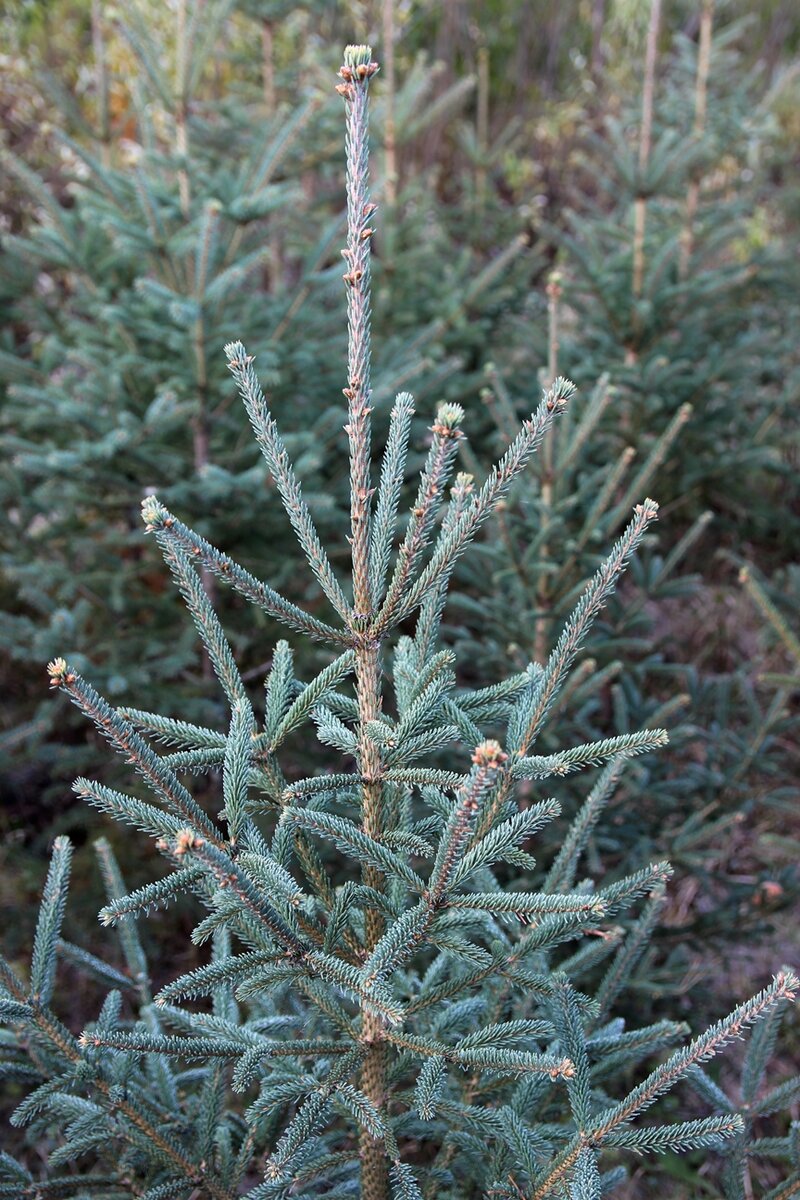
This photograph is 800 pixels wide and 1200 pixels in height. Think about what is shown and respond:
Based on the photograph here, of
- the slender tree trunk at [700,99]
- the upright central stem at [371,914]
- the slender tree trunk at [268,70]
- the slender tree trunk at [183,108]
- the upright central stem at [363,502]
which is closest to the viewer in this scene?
the upright central stem at [363,502]

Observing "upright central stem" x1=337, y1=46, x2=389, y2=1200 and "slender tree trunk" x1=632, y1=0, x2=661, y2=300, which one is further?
"slender tree trunk" x1=632, y1=0, x2=661, y2=300

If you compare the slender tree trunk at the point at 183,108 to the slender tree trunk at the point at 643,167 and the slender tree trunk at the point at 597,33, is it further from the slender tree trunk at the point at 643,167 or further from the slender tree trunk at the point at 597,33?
the slender tree trunk at the point at 597,33

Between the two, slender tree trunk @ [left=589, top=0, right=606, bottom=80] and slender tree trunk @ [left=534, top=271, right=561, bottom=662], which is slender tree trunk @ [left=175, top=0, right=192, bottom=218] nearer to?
A: slender tree trunk @ [left=534, top=271, right=561, bottom=662]

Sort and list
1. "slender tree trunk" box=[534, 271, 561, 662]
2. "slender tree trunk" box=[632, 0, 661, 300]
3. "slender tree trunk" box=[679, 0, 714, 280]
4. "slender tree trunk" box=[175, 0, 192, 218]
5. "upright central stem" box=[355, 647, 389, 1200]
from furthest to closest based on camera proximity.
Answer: "slender tree trunk" box=[679, 0, 714, 280]
"slender tree trunk" box=[632, 0, 661, 300]
"slender tree trunk" box=[175, 0, 192, 218]
"slender tree trunk" box=[534, 271, 561, 662]
"upright central stem" box=[355, 647, 389, 1200]

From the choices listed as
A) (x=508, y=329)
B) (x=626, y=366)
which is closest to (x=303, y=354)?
(x=626, y=366)

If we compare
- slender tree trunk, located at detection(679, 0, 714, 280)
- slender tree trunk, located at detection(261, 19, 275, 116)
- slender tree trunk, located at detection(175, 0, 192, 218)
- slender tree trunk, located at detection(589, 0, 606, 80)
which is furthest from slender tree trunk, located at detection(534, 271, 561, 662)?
slender tree trunk, located at detection(589, 0, 606, 80)

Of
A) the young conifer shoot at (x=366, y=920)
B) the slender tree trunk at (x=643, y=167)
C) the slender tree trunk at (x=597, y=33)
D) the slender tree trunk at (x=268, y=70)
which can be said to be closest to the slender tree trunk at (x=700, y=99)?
the slender tree trunk at (x=643, y=167)

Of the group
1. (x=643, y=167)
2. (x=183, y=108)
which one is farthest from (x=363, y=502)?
(x=643, y=167)

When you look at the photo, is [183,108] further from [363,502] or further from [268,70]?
[363,502]
